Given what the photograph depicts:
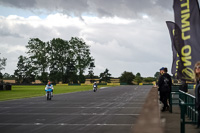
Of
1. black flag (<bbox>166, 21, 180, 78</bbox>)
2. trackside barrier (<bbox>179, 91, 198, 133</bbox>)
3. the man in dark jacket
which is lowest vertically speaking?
trackside barrier (<bbox>179, 91, 198, 133</bbox>)

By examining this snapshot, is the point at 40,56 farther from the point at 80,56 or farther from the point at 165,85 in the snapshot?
the point at 165,85

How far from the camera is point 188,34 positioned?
34.5 ft

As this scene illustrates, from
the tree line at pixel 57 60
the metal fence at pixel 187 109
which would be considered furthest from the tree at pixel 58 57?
the metal fence at pixel 187 109

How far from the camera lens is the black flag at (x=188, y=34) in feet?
34.2

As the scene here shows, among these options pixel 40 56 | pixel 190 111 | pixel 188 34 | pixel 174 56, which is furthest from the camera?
pixel 40 56

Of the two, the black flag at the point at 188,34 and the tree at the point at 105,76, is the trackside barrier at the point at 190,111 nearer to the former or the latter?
the black flag at the point at 188,34

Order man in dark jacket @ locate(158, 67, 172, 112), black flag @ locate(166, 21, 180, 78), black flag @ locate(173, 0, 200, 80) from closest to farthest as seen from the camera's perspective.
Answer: black flag @ locate(173, 0, 200, 80), man in dark jacket @ locate(158, 67, 172, 112), black flag @ locate(166, 21, 180, 78)

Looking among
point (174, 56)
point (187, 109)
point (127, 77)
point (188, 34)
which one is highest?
point (127, 77)

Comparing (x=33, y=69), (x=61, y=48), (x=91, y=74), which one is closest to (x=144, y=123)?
(x=33, y=69)

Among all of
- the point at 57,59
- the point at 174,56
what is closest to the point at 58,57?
the point at 57,59

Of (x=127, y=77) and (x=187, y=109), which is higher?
(x=127, y=77)

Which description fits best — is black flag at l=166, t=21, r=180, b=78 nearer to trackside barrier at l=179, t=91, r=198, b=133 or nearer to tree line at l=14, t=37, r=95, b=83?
trackside barrier at l=179, t=91, r=198, b=133

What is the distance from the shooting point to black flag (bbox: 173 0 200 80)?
10422 mm

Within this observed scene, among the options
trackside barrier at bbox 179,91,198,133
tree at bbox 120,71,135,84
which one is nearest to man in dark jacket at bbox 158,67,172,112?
trackside barrier at bbox 179,91,198,133
